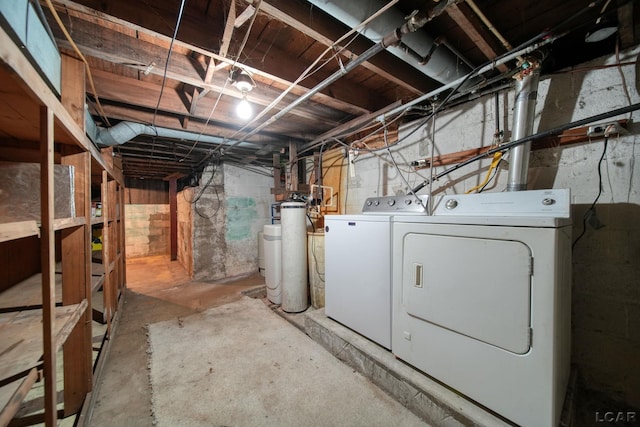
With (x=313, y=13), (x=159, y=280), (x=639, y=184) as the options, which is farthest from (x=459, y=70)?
(x=159, y=280)

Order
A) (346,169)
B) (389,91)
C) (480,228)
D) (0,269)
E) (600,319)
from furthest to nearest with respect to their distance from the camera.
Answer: (346,169) → (389,91) → (0,269) → (600,319) → (480,228)

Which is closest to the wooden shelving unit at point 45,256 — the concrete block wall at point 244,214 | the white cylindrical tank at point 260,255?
the concrete block wall at point 244,214

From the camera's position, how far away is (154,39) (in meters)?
1.56

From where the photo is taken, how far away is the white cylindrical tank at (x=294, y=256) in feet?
9.25

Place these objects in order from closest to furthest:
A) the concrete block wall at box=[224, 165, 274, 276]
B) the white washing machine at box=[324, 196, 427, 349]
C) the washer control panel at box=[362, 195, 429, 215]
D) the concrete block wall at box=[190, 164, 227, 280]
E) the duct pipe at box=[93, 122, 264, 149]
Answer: the white washing machine at box=[324, 196, 427, 349], the washer control panel at box=[362, 195, 429, 215], the duct pipe at box=[93, 122, 264, 149], the concrete block wall at box=[190, 164, 227, 280], the concrete block wall at box=[224, 165, 274, 276]

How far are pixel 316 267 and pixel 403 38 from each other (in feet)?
7.72

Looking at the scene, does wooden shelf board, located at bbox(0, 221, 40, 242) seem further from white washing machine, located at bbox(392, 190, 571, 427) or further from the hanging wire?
white washing machine, located at bbox(392, 190, 571, 427)

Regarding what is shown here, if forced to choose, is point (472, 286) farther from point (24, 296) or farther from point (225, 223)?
point (225, 223)

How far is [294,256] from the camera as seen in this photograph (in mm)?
2836

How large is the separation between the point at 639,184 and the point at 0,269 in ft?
13.9

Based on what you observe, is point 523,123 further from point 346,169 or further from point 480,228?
point 346,169

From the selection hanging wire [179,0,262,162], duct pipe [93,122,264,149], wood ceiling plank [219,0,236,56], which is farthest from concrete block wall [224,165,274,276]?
wood ceiling plank [219,0,236,56]

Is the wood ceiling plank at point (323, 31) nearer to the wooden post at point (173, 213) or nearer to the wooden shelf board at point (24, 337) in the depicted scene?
the wooden shelf board at point (24, 337)

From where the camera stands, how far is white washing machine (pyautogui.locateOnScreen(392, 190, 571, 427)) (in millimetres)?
1054
